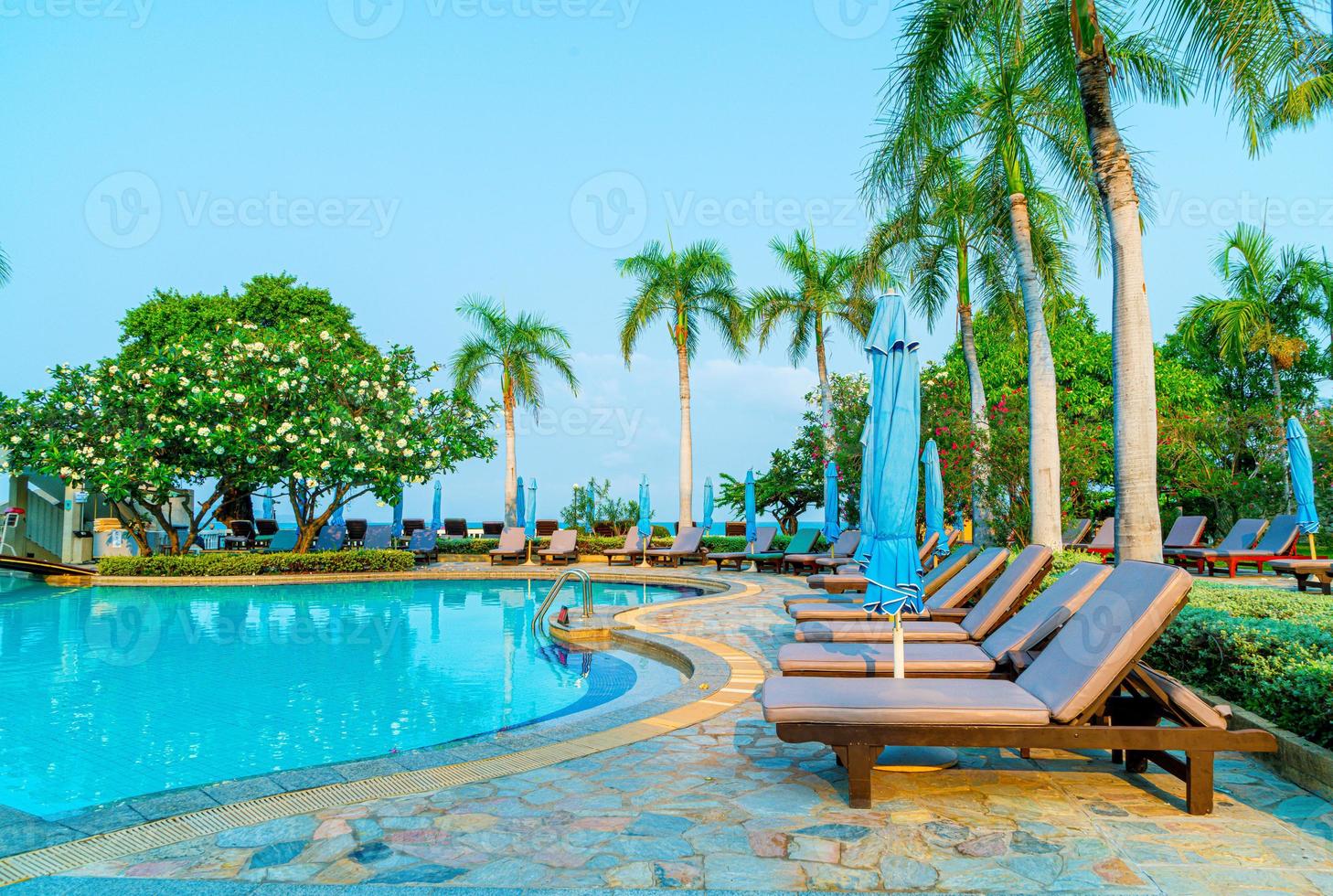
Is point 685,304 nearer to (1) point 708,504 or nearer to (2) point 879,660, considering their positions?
(1) point 708,504

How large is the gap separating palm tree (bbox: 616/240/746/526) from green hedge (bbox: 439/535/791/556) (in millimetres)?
1162

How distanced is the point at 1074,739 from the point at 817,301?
20.7m

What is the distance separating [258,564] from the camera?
60.7ft

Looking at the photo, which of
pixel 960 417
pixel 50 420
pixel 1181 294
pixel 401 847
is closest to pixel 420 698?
pixel 401 847

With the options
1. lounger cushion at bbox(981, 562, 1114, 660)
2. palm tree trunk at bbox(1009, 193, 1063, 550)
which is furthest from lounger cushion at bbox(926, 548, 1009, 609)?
palm tree trunk at bbox(1009, 193, 1063, 550)

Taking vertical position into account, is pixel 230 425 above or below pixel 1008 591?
above

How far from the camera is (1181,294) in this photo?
2769 centimetres

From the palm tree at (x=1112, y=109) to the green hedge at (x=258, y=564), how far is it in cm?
1644

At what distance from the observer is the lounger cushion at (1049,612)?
4.70m

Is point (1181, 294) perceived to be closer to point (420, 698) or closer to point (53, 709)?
point (420, 698)

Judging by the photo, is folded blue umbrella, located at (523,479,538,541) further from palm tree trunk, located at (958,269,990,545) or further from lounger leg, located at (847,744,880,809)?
lounger leg, located at (847,744,880,809)

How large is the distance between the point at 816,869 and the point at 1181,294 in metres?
30.4

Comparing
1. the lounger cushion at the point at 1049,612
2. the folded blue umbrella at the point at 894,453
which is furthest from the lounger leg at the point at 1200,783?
the folded blue umbrella at the point at 894,453

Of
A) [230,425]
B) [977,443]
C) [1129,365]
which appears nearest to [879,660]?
[1129,365]
